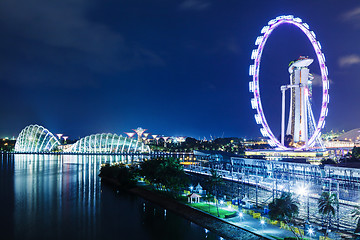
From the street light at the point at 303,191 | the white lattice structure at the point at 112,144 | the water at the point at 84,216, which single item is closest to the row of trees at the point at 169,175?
the water at the point at 84,216

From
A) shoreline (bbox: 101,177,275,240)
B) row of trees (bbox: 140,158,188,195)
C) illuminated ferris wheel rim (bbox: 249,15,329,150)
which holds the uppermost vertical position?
illuminated ferris wheel rim (bbox: 249,15,329,150)

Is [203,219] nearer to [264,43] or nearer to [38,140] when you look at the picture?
[264,43]

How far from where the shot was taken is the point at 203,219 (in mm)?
22797

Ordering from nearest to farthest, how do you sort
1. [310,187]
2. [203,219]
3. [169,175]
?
[310,187], [203,219], [169,175]

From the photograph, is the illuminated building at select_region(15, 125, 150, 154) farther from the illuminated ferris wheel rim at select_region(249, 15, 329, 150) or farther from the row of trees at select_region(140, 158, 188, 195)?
the row of trees at select_region(140, 158, 188, 195)

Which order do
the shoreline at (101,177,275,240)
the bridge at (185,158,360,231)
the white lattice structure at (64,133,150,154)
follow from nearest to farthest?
the shoreline at (101,177,275,240) → the bridge at (185,158,360,231) → the white lattice structure at (64,133,150,154)

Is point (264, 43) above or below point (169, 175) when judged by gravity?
above

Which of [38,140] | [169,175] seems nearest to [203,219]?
[169,175]

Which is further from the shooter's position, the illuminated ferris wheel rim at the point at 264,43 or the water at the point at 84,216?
the illuminated ferris wheel rim at the point at 264,43

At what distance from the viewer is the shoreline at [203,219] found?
61.2 ft

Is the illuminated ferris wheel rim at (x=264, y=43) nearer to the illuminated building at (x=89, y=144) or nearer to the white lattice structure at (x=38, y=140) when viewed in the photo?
the illuminated building at (x=89, y=144)

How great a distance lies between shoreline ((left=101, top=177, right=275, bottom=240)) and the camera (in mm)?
18652

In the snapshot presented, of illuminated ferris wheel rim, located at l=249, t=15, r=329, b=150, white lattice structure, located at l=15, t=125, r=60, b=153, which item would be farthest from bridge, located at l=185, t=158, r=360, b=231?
white lattice structure, located at l=15, t=125, r=60, b=153

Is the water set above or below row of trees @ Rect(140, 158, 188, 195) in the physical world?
below
